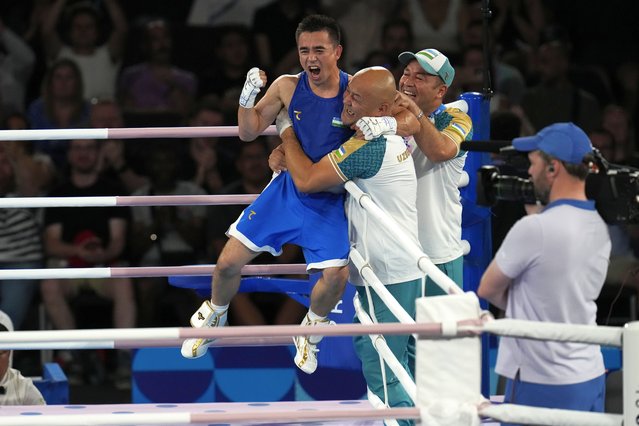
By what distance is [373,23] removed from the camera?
22.9ft

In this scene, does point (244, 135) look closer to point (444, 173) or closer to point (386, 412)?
point (444, 173)

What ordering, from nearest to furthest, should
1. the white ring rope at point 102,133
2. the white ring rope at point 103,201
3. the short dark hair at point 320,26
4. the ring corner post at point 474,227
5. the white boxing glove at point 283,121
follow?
the short dark hair at point 320,26
the white boxing glove at point 283,121
the white ring rope at point 102,133
the white ring rope at point 103,201
the ring corner post at point 474,227

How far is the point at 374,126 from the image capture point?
359cm

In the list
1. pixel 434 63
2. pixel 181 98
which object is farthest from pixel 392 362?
pixel 181 98

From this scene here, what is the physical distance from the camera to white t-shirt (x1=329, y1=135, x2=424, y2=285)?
3.64 metres

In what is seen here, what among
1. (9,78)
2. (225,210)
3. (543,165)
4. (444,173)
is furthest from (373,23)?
(543,165)

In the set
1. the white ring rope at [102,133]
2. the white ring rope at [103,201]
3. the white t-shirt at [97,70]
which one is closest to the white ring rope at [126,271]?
the white ring rope at [103,201]

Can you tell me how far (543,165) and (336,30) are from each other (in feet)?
3.41

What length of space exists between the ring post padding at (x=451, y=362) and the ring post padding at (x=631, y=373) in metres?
0.30

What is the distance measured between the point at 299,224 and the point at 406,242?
0.67 metres

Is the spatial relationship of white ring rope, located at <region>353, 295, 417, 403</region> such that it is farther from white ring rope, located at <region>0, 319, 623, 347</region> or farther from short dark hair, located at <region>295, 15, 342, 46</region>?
short dark hair, located at <region>295, 15, 342, 46</region>

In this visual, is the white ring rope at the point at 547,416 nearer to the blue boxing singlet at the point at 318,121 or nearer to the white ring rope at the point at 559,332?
the white ring rope at the point at 559,332

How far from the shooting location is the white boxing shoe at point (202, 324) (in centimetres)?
388

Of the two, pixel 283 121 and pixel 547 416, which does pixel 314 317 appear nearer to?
pixel 283 121
